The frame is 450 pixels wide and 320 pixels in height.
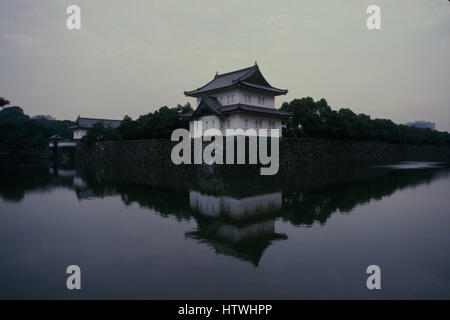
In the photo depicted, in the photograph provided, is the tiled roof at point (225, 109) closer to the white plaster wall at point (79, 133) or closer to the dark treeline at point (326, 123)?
the dark treeline at point (326, 123)

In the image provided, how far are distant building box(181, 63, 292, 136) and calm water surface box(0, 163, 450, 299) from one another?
43.1 feet

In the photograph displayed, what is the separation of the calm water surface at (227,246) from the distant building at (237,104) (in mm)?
13129

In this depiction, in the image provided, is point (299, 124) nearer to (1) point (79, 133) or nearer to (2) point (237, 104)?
(2) point (237, 104)

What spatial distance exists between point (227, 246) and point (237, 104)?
60.7 feet

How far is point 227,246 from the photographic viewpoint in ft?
20.8

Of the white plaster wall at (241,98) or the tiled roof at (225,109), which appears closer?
the tiled roof at (225,109)

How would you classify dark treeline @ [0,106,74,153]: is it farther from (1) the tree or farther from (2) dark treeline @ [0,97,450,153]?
(1) the tree

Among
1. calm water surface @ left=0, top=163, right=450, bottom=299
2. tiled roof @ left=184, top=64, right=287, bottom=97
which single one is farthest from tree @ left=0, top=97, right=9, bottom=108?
tiled roof @ left=184, top=64, right=287, bottom=97

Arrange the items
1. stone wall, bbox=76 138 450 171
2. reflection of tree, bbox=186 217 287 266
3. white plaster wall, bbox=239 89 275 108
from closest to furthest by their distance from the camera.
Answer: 1. reflection of tree, bbox=186 217 287 266
2. white plaster wall, bbox=239 89 275 108
3. stone wall, bbox=76 138 450 171

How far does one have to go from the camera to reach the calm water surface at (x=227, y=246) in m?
4.51

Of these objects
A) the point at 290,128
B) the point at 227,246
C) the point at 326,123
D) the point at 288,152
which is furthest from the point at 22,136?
the point at 227,246

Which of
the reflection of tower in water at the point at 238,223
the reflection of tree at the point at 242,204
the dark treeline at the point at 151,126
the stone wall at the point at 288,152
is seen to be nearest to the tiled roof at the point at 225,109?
the stone wall at the point at 288,152

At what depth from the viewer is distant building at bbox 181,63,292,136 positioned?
24469 mm
